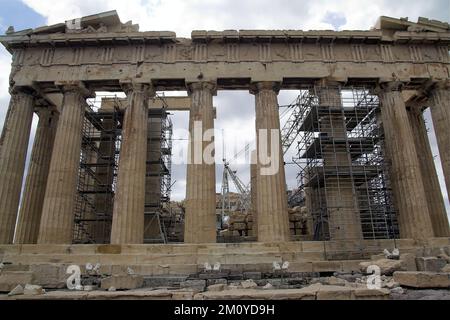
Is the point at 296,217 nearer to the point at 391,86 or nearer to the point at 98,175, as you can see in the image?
the point at 391,86

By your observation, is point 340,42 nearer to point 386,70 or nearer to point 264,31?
point 386,70

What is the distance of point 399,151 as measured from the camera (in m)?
17.0

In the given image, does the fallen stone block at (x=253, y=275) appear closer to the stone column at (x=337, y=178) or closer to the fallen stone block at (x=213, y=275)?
the fallen stone block at (x=213, y=275)

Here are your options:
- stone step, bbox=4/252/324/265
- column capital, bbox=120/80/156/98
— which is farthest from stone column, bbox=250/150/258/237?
column capital, bbox=120/80/156/98

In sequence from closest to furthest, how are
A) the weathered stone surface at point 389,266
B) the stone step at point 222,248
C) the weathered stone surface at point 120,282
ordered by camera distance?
the weathered stone surface at point 120,282 < the weathered stone surface at point 389,266 < the stone step at point 222,248

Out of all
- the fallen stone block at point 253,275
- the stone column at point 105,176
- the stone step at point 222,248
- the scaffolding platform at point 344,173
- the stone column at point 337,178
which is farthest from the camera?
the stone column at point 105,176

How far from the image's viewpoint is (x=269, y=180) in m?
15.9

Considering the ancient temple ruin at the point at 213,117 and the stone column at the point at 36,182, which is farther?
the stone column at the point at 36,182

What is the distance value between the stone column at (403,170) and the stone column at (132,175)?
12.2m

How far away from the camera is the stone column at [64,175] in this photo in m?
15.5

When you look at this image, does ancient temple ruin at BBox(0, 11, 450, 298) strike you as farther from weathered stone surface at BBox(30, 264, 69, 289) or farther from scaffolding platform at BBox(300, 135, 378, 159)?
weathered stone surface at BBox(30, 264, 69, 289)

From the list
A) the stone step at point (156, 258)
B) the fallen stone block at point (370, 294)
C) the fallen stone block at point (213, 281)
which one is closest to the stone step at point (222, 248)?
the stone step at point (156, 258)

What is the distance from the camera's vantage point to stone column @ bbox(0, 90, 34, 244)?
16.1 m

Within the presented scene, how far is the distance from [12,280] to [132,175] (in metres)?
7.53
